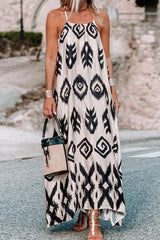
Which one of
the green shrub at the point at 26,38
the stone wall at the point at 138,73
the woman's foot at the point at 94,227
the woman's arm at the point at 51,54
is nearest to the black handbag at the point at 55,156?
the woman's arm at the point at 51,54

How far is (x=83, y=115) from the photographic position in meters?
4.38

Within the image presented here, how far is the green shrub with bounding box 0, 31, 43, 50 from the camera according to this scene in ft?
79.3

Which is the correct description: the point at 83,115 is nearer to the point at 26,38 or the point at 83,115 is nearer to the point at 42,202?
the point at 42,202

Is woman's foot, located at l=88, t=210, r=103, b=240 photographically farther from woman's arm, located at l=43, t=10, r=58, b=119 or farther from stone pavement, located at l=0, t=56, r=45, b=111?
stone pavement, located at l=0, t=56, r=45, b=111

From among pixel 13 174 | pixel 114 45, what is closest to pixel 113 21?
pixel 114 45

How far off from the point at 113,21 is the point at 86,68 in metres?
15.5

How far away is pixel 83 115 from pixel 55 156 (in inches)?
12.8

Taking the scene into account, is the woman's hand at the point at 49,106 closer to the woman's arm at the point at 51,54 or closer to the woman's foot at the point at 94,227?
the woman's arm at the point at 51,54

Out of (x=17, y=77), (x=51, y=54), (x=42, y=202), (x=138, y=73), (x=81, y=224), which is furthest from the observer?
(x=138, y=73)

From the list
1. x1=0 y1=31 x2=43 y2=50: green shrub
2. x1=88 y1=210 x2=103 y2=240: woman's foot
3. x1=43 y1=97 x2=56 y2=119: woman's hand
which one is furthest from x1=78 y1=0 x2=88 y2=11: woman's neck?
x1=0 y1=31 x2=43 y2=50: green shrub

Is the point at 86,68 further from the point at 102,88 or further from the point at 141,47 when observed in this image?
the point at 141,47

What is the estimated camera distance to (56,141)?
4.34 metres

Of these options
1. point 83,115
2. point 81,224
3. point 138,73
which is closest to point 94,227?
point 81,224

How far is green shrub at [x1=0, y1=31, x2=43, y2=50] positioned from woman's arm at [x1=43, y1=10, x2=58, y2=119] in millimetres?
19245
